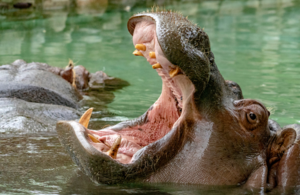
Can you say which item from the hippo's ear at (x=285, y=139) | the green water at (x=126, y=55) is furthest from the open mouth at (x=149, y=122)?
the hippo's ear at (x=285, y=139)

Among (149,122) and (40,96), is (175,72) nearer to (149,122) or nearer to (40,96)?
(149,122)

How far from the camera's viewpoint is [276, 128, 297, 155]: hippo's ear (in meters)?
2.72

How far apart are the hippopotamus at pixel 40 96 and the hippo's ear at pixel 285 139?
7.29ft

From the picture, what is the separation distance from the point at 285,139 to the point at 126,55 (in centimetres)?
898

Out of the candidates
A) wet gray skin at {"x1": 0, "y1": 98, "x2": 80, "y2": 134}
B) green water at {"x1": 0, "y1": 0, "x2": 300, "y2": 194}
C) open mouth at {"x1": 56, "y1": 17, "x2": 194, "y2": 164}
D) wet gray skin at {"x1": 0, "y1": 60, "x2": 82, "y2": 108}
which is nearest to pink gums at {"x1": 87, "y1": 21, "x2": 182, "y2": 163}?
open mouth at {"x1": 56, "y1": 17, "x2": 194, "y2": 164}

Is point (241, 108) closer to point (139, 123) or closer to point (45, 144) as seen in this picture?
point (139, 123)

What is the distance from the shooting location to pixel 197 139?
2691mm

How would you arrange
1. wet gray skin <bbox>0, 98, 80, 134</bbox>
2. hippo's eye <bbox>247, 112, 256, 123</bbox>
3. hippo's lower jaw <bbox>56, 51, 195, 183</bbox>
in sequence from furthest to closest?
wet gray skin <bbox>0, 98, 80, 134</bbox> → hippo's eye <bbox>247, 112, 256, 123</bbox> → hippo's lower jaw <bbox>56, 51, 195, 183</bbox>

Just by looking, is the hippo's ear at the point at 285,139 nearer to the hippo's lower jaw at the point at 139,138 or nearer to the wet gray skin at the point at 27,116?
the hippo's lower jaw at the point at 139,138

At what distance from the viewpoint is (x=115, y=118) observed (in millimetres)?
5340

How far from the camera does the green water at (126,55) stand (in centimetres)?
295

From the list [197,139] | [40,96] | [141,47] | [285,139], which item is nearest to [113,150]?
[197,139]

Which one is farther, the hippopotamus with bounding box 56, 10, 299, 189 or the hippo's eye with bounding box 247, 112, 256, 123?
the hippo's eye with bounding box 247, 112, 256, 123

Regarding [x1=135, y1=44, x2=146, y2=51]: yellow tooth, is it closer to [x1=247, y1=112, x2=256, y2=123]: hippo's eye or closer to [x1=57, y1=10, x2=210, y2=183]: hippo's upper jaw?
[x1=57, y1=10, x2=210, y2=183]: hippo's upper jaw
